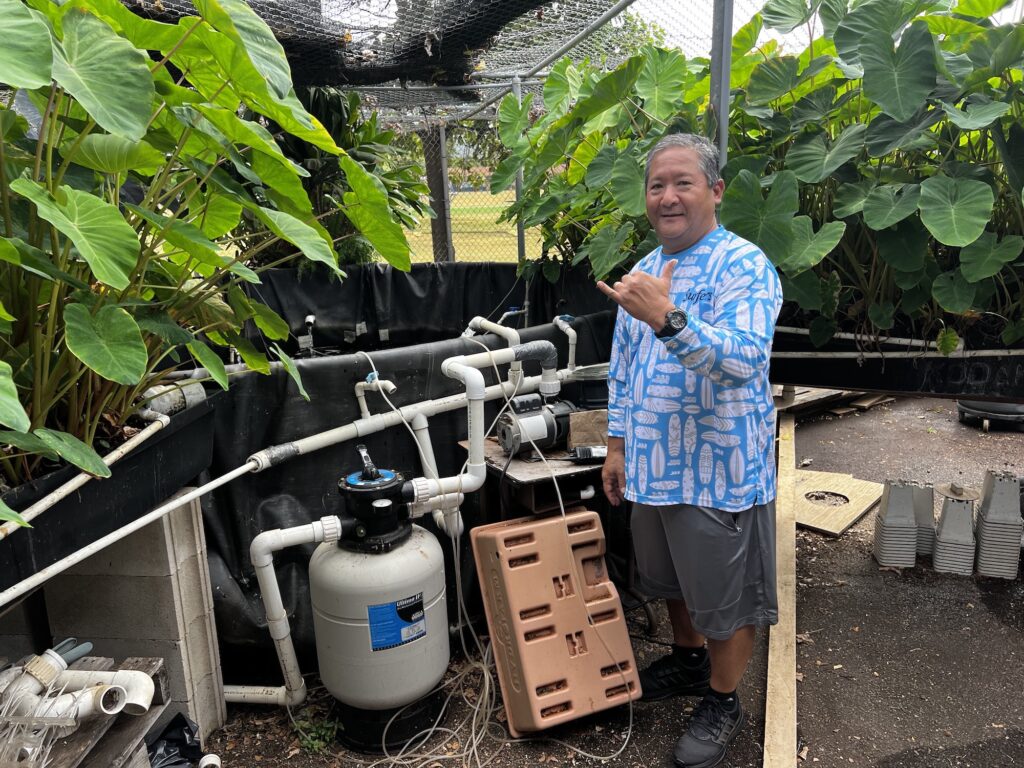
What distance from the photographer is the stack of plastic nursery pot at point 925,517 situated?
295 cm

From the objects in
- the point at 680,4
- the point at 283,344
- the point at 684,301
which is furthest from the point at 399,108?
the point at 684,301

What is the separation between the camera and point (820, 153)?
214 centimetres

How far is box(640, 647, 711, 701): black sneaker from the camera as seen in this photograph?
216 cm

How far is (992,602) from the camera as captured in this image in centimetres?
268

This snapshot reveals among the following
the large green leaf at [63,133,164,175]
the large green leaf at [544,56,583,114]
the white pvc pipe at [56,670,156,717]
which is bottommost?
the white pvc pipe at [56,670,156,717]

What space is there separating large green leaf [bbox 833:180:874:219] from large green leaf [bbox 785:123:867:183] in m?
0.07

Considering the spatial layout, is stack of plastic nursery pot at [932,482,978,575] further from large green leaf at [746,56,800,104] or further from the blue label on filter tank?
the blue label on filter tank

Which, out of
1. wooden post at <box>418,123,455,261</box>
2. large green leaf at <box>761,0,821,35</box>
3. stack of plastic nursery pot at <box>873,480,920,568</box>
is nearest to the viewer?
large green leaf at <box>761,0,821,35</box>

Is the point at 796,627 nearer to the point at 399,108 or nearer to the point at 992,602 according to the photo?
the point at 992,602

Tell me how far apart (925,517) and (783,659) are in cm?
119

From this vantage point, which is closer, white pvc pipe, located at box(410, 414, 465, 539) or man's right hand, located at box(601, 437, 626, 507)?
man's right hand, located at box(601, 437, 626, 507)

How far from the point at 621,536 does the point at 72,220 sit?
2.22m

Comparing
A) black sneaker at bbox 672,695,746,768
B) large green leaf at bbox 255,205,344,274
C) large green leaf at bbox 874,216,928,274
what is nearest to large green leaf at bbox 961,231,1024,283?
large green leaf at bbox 874,216,928,274

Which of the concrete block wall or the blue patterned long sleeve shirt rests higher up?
the blue patterned long sleeve shirt
